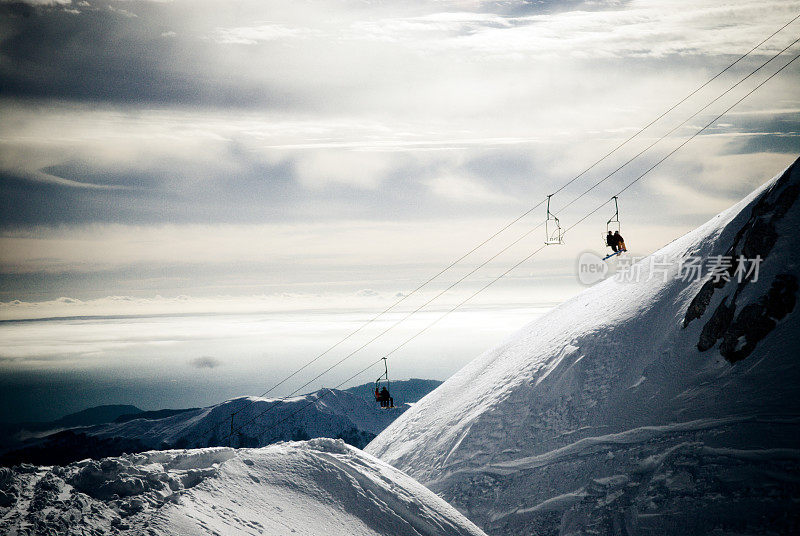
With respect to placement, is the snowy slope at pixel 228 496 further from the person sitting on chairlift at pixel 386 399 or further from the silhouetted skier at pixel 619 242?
the silhouetted skier at pixel 619 242

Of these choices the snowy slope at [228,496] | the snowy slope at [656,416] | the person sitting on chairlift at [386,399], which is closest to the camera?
the snowy slope at [228,496]

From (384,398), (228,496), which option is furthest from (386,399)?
(228,496)

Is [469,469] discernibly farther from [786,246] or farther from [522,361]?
[786,246]

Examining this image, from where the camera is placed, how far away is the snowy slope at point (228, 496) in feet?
54.9

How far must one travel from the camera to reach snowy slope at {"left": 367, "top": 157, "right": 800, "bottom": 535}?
28.0 m

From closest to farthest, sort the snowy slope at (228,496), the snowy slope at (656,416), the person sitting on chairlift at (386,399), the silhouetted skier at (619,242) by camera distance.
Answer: the snowy slope at (228,496), the snowy slope at (656,416), the silhouetted skier at (619,242), the person sitting on chairlift at (386,399)

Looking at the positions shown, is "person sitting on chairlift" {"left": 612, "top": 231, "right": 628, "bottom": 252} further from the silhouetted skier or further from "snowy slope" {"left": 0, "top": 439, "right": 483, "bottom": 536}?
"snowy slope" {"left": 0, "top": 439, "right": 483, "bottom": 536}

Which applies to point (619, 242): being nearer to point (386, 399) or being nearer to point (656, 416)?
point (656, 416)

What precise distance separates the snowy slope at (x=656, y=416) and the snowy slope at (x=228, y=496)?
10.8 m

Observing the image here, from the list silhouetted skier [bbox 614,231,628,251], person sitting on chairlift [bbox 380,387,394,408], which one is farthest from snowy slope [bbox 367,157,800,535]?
silhouetted skier [bbox 614,231,628,251]

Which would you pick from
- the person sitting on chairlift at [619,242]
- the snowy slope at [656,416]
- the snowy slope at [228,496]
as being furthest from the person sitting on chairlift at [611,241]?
the snowy slope at [228,496]

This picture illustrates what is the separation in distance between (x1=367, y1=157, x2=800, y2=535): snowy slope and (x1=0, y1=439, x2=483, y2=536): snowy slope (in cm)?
1081

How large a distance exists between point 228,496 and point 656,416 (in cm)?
2598

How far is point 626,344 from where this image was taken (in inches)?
1626
